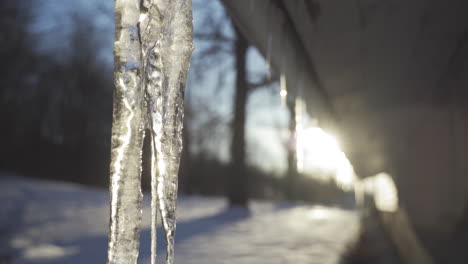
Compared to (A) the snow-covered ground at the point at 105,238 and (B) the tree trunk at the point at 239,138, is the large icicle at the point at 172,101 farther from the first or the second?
(B) the tree trunk at the point at 239,138

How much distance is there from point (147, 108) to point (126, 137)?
8.2 inches

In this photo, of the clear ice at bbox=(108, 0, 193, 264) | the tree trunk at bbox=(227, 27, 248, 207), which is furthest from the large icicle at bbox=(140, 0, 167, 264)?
the tree trunk at bbox=(227, 27, 248, 207)

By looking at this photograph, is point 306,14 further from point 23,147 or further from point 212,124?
point 23,147

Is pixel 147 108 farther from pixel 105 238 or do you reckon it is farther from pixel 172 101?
pixel 105 238

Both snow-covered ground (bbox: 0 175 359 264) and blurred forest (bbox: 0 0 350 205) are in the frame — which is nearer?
snow-covered ground (bbox: 0 175 359 264)

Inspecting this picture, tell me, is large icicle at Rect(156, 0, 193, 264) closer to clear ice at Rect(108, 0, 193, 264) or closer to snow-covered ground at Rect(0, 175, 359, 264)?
clear ice at Rect(108, 0, 193, 264)

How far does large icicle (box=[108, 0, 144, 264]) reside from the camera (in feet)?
4.21

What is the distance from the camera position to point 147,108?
1.50 metres

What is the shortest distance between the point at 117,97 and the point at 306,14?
221cm

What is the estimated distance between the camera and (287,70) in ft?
13.9

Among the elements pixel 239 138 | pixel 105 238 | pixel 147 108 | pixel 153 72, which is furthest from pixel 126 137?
pixel 239 138

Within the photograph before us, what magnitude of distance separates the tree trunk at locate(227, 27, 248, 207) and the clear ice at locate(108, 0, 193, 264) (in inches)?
288

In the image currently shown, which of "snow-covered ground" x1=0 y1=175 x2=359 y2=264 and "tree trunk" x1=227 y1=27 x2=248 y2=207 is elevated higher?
"tree trunk" x1=227 y1=27 x2=248 y2=207

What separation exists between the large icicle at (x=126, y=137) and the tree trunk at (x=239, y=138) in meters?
7.53
